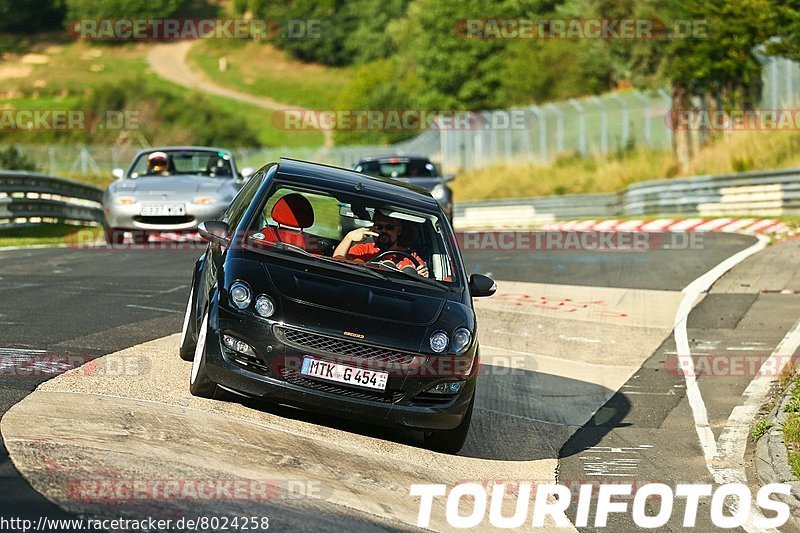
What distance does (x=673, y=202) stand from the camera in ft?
98.1

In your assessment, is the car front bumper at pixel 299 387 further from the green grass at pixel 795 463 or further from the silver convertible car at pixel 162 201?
the silver convertible car at pixel 162 201

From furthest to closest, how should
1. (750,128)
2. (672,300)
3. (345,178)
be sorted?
(750,128) < (672,300) < (345,178)

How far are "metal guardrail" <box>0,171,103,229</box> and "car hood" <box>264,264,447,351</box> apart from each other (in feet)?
52.8

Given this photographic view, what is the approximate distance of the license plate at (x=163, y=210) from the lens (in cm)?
1842

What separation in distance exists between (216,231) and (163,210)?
33.0 ft

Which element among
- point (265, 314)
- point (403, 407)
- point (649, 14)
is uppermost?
point (265, 314)

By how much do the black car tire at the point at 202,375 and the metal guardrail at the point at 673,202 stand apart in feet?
62.0

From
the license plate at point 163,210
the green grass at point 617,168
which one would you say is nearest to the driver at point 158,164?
the license plate at point 163,210

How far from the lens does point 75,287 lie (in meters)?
13.8

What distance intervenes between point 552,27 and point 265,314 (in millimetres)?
65656

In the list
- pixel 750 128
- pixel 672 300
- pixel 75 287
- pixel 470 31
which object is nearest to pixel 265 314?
pixel 75 287

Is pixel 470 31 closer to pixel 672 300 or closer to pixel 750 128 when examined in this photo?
pixel 750 128

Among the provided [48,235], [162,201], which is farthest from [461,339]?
[48,235]

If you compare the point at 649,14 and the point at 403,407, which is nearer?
the point at 403,407
